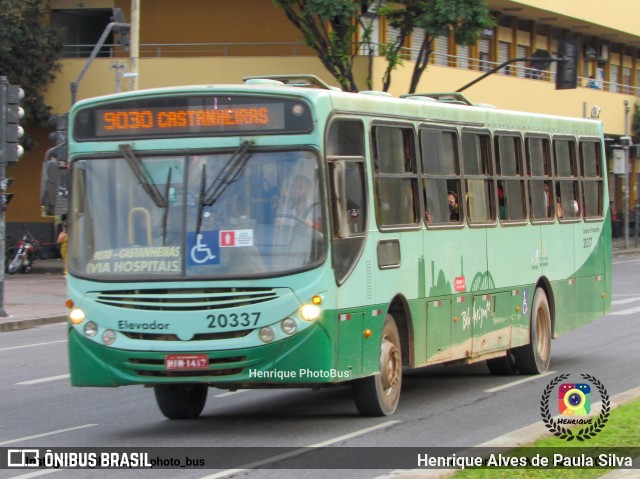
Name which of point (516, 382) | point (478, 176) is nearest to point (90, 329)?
point (478, 176)

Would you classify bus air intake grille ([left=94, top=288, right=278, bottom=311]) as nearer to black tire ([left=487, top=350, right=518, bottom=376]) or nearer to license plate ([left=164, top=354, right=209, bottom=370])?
license plate ([left=164, top=354, right=209, bottom=370])

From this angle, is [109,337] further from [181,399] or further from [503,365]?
[503,365]

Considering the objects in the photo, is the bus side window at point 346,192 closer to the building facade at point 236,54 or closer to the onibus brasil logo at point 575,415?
the onibus brasil logo at point 575,415

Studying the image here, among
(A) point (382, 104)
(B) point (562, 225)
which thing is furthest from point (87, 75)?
(A) point (382, 104)

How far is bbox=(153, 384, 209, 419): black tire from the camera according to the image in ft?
37.0

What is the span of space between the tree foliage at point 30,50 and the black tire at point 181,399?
2631cm

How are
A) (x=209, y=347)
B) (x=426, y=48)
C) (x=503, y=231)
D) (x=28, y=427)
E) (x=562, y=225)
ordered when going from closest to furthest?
(x=209, y=347), (x=28, y=427), (x=503, y=231), (x=562, y=225), (x=426, y=48)

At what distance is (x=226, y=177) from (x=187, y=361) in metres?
1.45

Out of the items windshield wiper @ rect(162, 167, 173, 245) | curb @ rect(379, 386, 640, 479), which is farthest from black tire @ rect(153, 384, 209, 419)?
curb @ rect(379, 386, 640, 479)

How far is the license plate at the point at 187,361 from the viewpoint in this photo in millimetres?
9883

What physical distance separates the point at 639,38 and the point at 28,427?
47718 millimetres

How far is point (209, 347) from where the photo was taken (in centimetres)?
985

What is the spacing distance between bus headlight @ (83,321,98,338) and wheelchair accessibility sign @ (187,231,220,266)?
37.5 inches

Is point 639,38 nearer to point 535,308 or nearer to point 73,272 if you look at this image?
point 535,308
